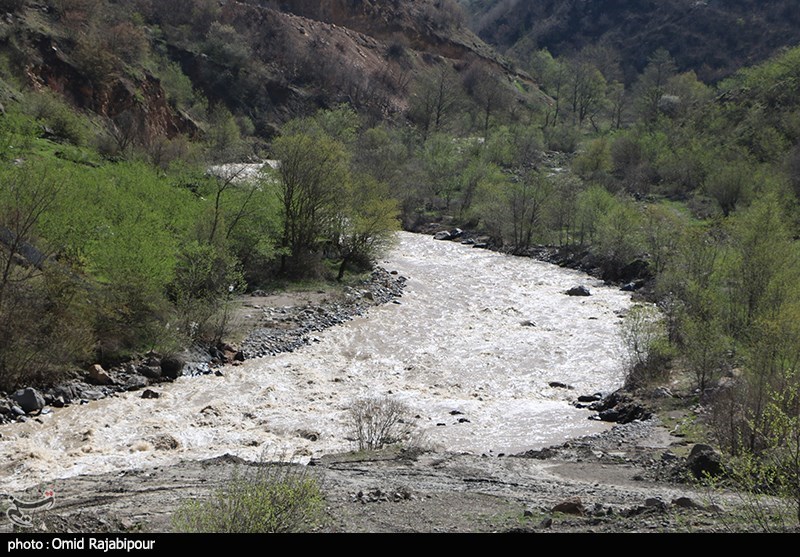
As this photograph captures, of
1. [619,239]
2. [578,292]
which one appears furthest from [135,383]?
[619,239]

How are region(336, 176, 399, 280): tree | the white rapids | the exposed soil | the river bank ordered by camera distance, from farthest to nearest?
1. region(336, 176, 399, 280): tree
2. the white rapids
3. the river bank
4. the exposed soil

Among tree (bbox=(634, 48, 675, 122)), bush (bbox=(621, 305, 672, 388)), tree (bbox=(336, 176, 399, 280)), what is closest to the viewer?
bush (bbox=(621, 305, 672, 388))

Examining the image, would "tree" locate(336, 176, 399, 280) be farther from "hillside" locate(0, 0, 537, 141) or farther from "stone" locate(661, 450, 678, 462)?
"stone" locate(661, 450, 678, 462)

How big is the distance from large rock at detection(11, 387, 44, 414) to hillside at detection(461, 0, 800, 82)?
490ft

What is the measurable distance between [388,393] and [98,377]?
864 cm

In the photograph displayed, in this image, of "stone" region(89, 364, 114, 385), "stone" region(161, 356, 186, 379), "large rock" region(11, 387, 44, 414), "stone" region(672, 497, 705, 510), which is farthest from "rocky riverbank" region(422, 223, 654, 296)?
"large rock" region(11, 387, 44, 414)

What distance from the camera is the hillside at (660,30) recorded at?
14175cm

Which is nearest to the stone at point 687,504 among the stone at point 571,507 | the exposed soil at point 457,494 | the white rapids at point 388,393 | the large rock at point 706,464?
the exposed soil at point 457,494

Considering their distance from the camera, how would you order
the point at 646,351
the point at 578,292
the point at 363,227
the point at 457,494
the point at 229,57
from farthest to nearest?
1. the point at 229,57
2. the point at 578,292
3. the point at 363,227
4. the point at 646,351
5. the point at 457,494

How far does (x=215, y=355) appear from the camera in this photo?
2367 centimetres

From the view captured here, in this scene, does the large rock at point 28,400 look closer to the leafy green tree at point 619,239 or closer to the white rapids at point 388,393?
the white rapids at point 388,393

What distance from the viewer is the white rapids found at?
1630 centimetres

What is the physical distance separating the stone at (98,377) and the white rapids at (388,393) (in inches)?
38.6

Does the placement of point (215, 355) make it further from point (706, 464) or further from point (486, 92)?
point (486, 92)
